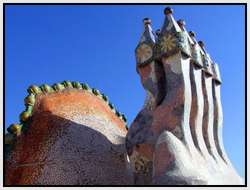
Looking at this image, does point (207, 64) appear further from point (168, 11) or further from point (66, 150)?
point (66, 150)

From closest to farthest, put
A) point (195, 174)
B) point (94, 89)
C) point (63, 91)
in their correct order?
point (195, 174), point (63, 91), point (94, 89)

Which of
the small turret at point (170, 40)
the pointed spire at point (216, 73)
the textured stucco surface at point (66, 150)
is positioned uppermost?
the small turret at point (170, 40)

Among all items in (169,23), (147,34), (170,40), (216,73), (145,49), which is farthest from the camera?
(216,73)

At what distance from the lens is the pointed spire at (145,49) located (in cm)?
752

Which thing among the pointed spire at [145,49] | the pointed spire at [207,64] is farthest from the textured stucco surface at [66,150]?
the pointed spire at [207,64]

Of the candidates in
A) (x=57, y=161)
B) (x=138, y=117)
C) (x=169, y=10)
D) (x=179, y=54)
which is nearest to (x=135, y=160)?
(x=138, y=117)

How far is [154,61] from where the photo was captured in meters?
7.40

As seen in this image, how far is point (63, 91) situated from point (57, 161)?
1770mm

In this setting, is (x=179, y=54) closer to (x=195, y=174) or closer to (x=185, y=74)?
(x=185, y=74)

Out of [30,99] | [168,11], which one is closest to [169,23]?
[168,11]

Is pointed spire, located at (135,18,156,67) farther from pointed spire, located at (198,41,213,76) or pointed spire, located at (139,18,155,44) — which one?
pointed spire, located at (198,41,213,76)

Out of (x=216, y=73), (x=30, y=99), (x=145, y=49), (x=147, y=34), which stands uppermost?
(x=147, y=34)

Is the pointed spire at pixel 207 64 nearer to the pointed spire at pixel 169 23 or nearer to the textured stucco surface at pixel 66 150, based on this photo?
the pointed spire at pixel 169 23

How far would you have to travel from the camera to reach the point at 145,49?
760cm
